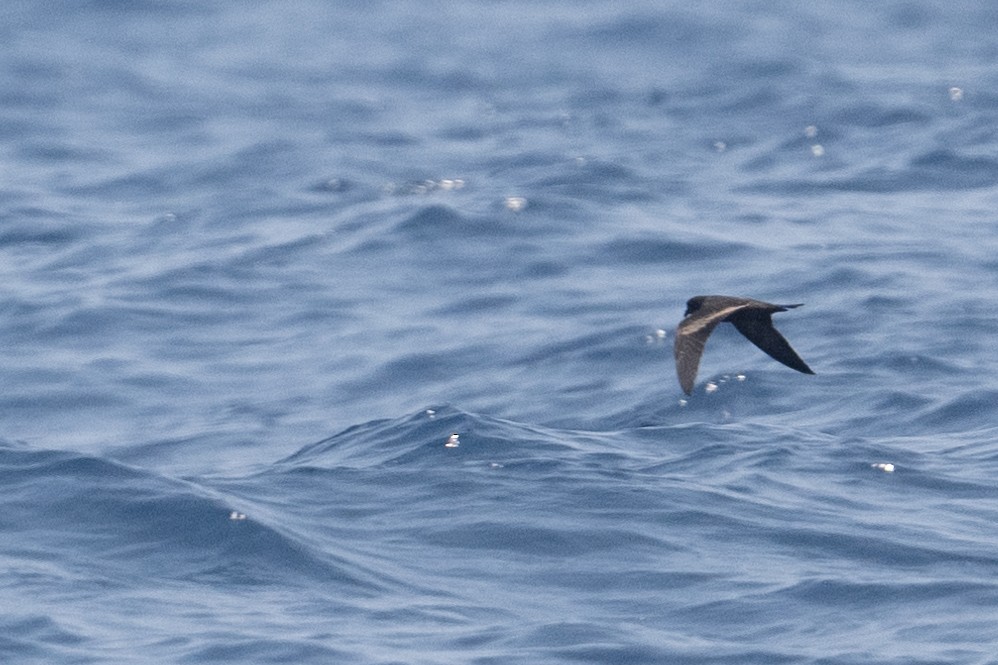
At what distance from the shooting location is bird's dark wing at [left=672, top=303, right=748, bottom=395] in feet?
28.9

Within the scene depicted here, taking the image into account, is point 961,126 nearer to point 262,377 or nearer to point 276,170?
point 276,170

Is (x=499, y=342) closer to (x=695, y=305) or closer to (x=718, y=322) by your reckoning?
(x=695, y=305)

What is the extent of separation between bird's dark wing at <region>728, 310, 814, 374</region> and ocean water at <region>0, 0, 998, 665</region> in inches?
49.3

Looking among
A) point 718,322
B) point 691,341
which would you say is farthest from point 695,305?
point 691,341

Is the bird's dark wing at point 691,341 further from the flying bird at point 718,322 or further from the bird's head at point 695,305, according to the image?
the bird's head at point 695,305

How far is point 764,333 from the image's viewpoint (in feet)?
32.9

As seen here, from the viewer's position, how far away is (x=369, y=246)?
18219 millimetres

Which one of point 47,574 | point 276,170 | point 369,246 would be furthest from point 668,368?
point 276,170

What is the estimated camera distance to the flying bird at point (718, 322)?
8.96 meters

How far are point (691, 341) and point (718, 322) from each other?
201 mm

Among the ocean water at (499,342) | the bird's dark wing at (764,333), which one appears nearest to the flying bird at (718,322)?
the bird's dark wing at (764,333)

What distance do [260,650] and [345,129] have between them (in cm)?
1436

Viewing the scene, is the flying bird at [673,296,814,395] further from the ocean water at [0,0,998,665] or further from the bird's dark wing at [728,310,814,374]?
the ocean water at [0,0,998,665]

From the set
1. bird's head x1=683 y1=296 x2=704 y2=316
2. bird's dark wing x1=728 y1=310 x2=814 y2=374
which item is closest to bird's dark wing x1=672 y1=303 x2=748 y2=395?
bird's head x1=683 y1=296 x2=704 y2=316
